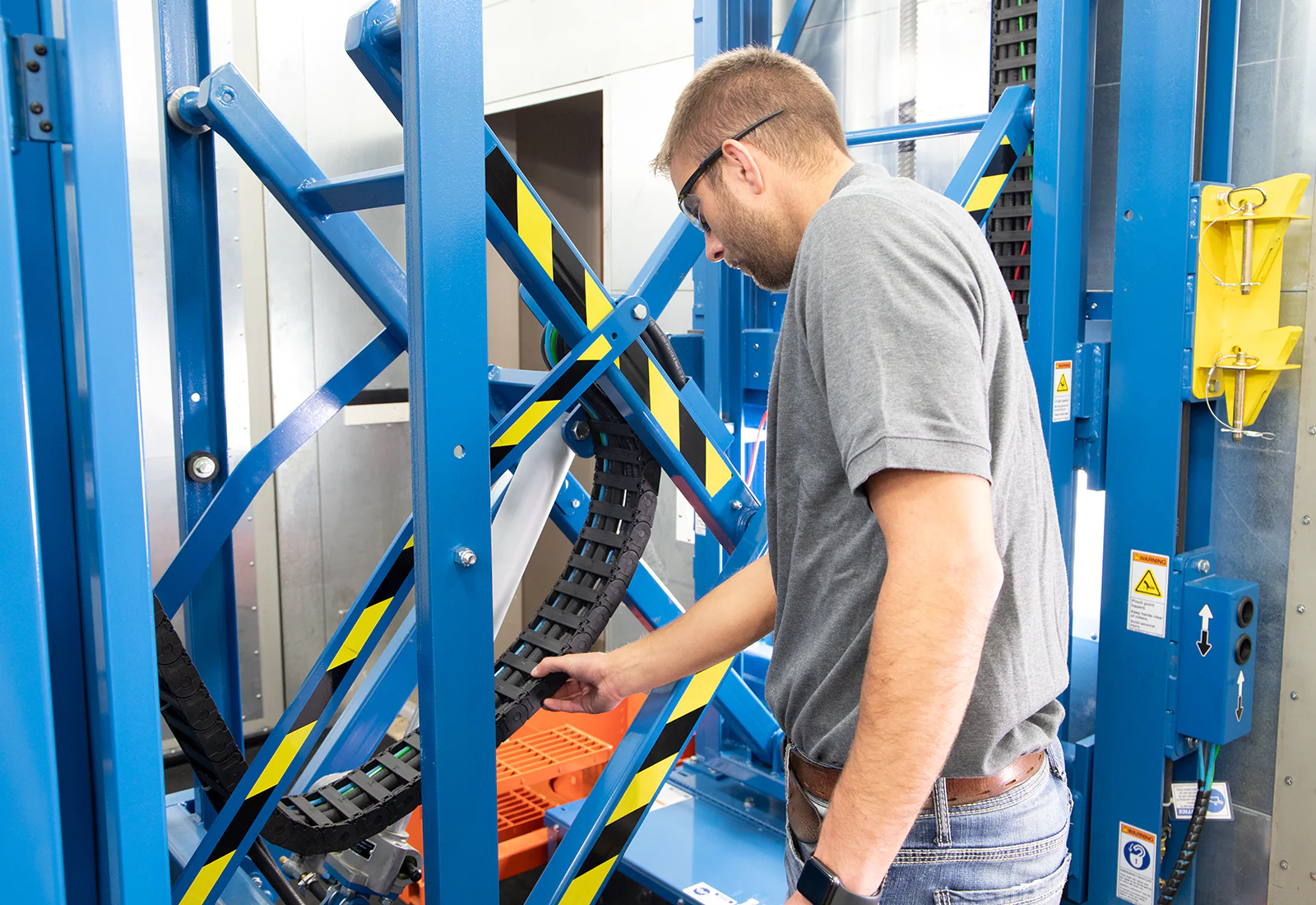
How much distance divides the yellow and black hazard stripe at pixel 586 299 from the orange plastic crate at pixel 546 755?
150 centimetres

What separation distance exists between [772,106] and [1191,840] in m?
2.21

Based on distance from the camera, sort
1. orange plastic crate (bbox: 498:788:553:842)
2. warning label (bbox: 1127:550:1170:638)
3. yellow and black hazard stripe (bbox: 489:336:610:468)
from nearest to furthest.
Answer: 1. yellow and black hazard stripe (bbox: 489:336:610:468)
2. warning label (bbox: 1127:550:1170:638)
3. orange plastic crate (bbox: 498:788:553:842)

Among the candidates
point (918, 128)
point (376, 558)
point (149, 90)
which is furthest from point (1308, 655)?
point (149, 90)

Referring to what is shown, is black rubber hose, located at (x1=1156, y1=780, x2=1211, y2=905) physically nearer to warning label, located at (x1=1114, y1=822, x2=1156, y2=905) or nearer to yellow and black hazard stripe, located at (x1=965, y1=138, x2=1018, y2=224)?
warning label, located at (x1=1114, y1=822, x2=1156, y2=905)

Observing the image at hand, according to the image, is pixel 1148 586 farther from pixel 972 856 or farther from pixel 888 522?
pixel 888 522

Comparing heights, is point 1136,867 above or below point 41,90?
below

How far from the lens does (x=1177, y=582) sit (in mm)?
2598

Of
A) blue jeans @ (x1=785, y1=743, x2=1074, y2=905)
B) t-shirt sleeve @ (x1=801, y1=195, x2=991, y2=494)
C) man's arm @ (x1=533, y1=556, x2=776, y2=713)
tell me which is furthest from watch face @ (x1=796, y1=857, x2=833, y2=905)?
man's arm @ (x1=533, y1=556, x2=776, y2=713)

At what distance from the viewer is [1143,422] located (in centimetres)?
264

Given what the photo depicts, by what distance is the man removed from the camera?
3.87 feet

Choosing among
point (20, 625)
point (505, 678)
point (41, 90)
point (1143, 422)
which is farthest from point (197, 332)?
point (1143, 422)

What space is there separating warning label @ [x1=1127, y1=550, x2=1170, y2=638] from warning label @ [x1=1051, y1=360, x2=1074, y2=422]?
1.30 feet

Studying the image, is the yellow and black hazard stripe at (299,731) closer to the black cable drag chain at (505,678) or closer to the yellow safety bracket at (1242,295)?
the black cable drag chain at (505,678)

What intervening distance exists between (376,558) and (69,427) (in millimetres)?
3989
